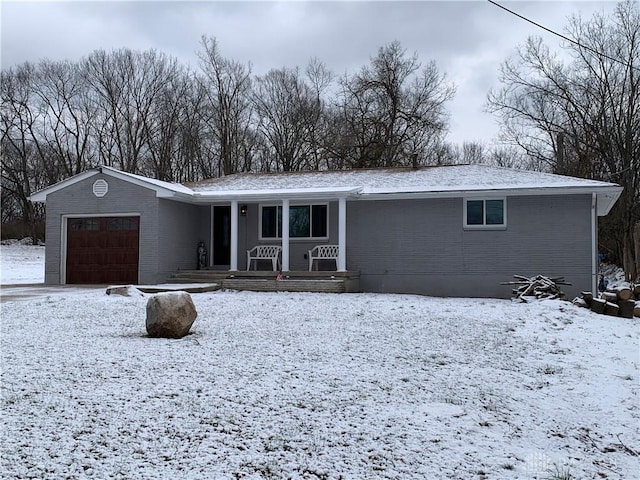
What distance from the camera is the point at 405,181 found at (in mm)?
15977

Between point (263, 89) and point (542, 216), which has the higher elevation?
point (263, 89)

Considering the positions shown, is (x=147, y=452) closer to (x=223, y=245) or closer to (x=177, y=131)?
(x=223, y=245)

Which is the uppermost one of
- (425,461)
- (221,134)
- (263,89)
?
(263,89)

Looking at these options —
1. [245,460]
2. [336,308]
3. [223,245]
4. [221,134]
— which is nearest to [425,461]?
[245,460]

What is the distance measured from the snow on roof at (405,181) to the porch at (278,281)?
A: 94.4 inches

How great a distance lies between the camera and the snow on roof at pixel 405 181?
14273 millimetres

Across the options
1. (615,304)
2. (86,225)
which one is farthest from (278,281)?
(615,304)

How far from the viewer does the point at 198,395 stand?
460cm

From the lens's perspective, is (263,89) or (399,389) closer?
(399,389)

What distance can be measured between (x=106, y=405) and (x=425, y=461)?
94.2 inches

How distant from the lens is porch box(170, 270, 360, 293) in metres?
13.7

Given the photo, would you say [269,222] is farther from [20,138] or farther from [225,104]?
[20,138]

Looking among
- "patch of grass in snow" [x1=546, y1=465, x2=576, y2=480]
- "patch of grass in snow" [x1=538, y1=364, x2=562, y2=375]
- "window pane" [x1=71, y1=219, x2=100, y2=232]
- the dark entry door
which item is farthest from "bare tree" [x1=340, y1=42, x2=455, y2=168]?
"patch of grass in snow" [x1=546, y1=465, x2=576, y2=480]

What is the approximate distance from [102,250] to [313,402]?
41.3ft
